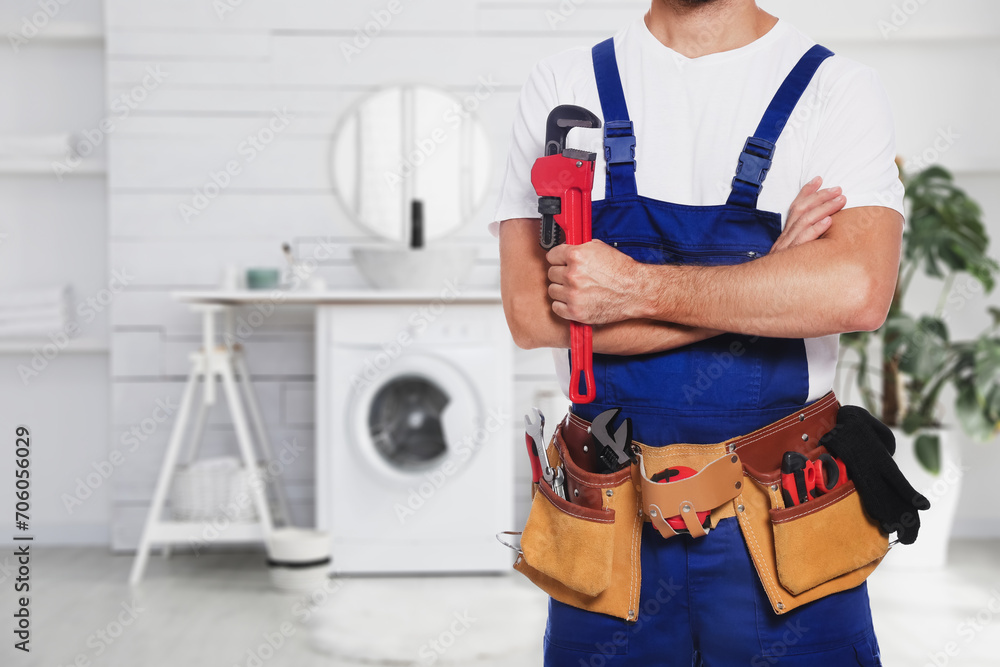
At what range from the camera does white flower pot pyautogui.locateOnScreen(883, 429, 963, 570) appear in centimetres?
290

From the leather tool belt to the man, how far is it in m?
0.02

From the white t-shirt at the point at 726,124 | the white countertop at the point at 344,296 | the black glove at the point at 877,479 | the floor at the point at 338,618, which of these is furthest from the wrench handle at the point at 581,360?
the white countertop at the point at 344,296

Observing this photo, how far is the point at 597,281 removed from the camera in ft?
2.98

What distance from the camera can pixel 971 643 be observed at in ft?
7.43

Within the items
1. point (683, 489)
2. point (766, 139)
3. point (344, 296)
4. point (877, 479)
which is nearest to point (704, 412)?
point (683, 489)

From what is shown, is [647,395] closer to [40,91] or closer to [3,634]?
[3,634]

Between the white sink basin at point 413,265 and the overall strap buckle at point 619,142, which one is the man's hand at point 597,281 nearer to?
the overall strap buckle at point 619,142

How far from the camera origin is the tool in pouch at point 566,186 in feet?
2.87

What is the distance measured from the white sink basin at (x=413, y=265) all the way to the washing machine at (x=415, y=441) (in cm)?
12

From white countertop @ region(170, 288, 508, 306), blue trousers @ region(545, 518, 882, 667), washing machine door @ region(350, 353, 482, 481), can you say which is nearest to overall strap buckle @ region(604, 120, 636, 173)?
blue trousers @ region(545, 518, 882, 667)

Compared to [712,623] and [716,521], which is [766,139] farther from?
[712,623]

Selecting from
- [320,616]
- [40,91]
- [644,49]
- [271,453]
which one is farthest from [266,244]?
[644,49]

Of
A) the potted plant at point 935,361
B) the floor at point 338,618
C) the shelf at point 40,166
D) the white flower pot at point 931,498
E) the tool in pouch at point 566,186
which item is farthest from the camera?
the shelf at point 40,166

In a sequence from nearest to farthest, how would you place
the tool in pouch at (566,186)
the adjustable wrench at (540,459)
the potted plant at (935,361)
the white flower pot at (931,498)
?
the tool in pouch at (566,186)
the adjustable wrench at (540,459)
the potted plant at (935,361)
the white flower pot at (931,498)
